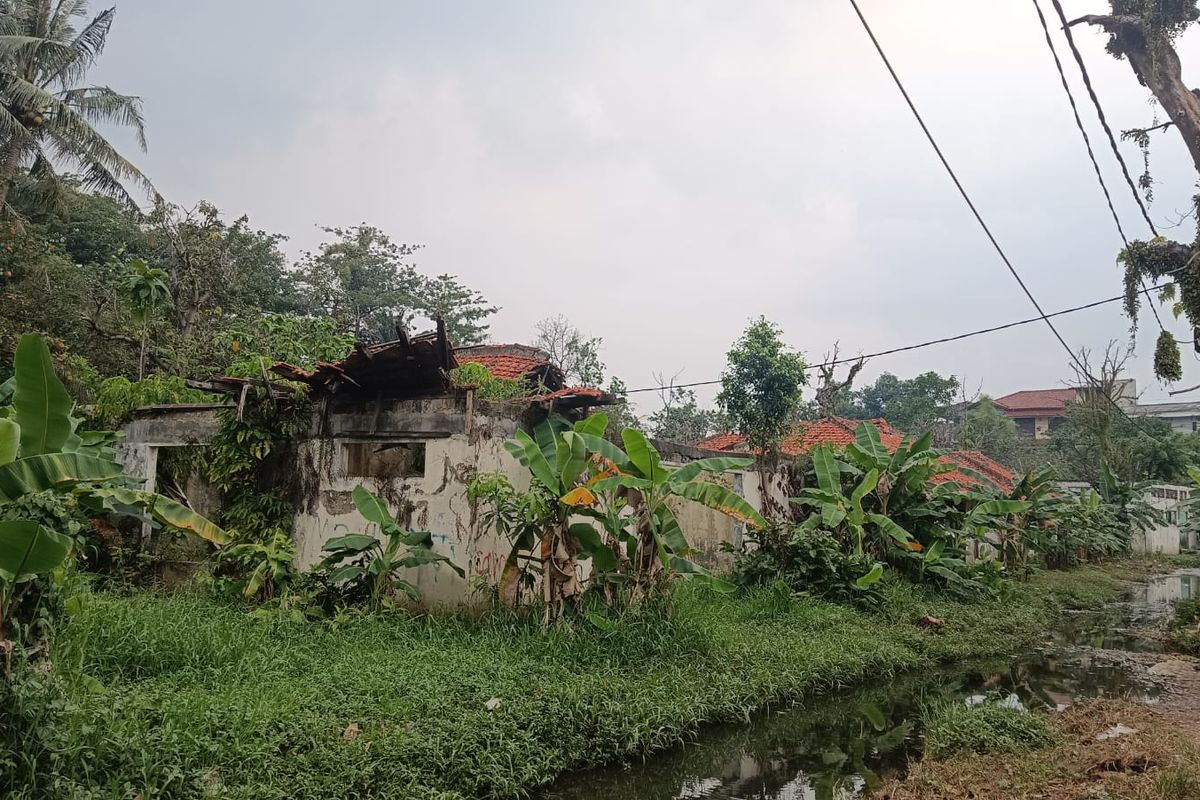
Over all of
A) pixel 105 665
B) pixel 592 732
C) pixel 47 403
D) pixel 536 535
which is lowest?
pixel 592 732

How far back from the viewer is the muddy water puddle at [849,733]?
5469 mm

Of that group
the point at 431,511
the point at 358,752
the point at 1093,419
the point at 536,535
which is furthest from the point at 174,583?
the point at 1093,419

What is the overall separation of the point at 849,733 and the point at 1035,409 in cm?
4741

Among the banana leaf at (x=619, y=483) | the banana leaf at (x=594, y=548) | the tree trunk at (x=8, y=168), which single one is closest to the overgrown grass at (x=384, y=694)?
Result: the banana leaf at (x=594, y=548)

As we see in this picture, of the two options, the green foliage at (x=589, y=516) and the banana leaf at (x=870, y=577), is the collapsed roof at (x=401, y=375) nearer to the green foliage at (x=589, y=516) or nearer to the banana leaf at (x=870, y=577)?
the green foliage at (x=589, y=516)

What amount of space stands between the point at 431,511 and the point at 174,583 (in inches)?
137

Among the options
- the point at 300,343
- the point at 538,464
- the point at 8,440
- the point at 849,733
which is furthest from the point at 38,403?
the point at 300,343

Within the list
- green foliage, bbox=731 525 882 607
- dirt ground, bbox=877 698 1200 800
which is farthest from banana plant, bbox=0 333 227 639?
green foliage, bbox=731 525 882 607

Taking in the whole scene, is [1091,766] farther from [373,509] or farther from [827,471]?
[373,509]

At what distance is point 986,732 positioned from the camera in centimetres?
609

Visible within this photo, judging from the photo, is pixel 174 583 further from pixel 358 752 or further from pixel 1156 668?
pixel 1156 668

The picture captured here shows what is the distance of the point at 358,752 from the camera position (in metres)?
4.67

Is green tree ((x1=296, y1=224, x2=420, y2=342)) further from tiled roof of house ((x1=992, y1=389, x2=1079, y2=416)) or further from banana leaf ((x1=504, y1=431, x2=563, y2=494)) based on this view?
tiled roof of house ((x1=992, y1=389, x2=1079, y2=416))

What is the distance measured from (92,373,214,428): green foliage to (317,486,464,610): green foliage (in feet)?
14.0
